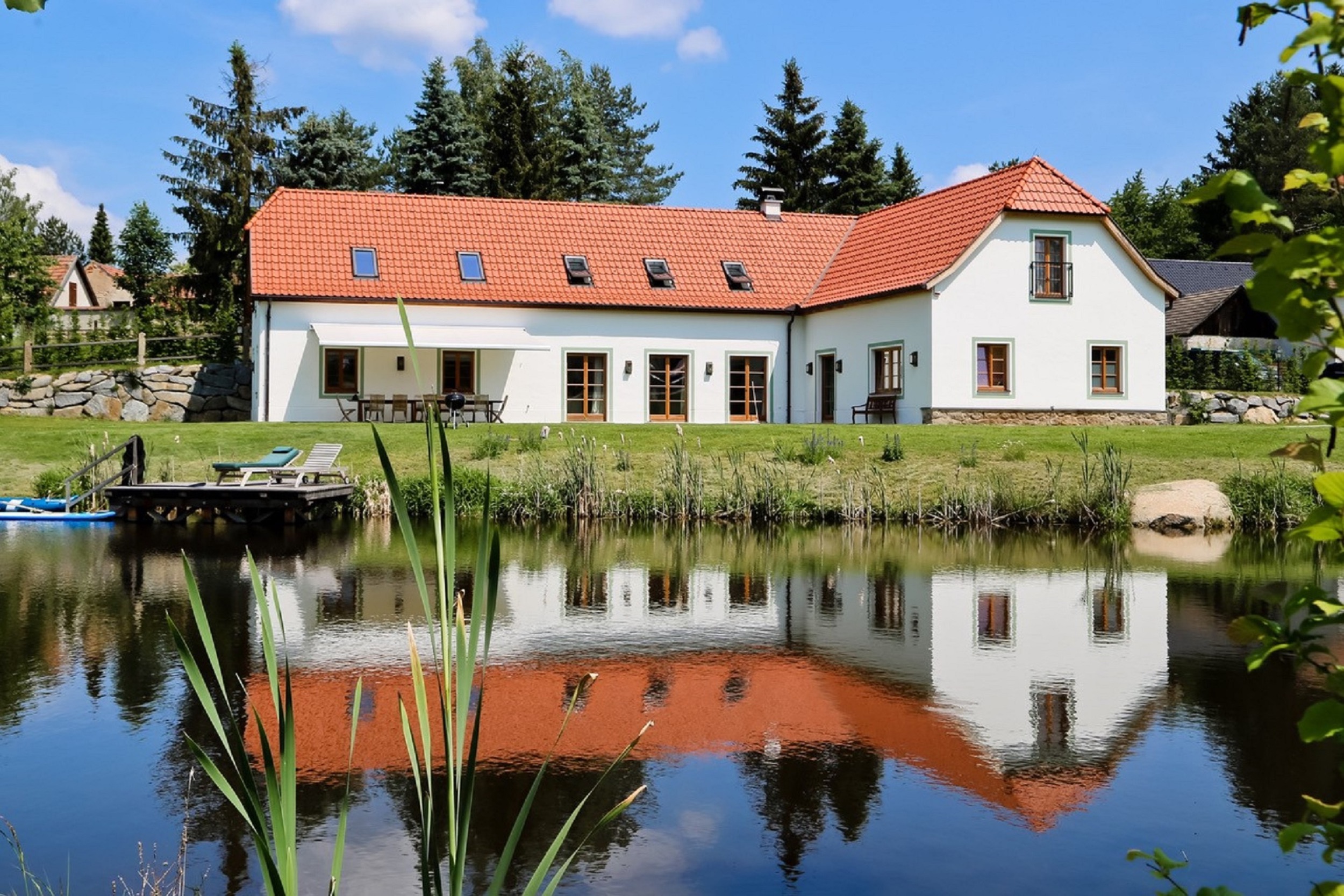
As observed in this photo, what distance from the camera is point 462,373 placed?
26.2 metres

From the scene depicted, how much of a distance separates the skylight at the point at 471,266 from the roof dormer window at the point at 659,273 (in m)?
3.48

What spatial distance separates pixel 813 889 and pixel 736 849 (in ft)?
1.43

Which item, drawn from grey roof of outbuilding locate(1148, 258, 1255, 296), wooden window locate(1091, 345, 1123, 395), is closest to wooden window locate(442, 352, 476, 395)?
wooden window locate(1091, 345, 1123, 395)

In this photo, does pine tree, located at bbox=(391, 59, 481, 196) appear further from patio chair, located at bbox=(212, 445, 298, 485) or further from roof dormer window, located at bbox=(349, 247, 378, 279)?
patio chair, located at bbox=(212, 445, 298, 485)

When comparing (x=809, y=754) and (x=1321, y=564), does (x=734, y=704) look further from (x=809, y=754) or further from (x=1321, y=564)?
(x=1321, y=564)

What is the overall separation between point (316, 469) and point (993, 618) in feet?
34.2

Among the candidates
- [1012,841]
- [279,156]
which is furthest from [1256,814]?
[279,156]

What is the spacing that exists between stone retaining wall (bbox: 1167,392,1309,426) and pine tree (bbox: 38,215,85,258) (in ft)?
235

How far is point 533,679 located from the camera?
7488 mm

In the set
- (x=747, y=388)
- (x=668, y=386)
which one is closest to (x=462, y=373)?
(x=668, y=386)

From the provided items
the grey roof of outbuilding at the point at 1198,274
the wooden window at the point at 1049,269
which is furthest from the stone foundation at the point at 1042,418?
the grey roof of outbuilding at the point at 1198,274

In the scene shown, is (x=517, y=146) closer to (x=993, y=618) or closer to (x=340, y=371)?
(x=340, y=371)

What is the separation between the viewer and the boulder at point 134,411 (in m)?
27.7

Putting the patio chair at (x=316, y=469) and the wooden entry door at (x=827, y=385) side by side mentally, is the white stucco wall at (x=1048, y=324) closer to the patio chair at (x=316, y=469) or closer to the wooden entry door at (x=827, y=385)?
the wooden entry door at (x=827, y=385)
